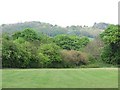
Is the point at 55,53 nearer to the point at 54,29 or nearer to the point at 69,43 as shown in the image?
the point at 69,43

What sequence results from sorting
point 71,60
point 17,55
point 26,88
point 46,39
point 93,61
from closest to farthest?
point 26,88, point 17,55, point 71,60, point 93,61, point 46,39

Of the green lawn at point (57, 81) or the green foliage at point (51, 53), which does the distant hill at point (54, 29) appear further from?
the green lawn at point (57, 81)

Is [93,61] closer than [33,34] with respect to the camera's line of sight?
Yes

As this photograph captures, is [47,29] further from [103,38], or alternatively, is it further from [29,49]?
[29,49]

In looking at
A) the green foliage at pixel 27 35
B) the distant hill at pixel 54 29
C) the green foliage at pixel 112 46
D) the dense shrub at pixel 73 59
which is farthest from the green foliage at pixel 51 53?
the distant hill at pixel 54 29

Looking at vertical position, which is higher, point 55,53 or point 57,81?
point 57,81

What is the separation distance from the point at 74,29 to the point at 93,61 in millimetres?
66467

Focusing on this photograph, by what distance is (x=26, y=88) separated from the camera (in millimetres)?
11086

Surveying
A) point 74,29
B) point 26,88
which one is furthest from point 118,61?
point 74,29

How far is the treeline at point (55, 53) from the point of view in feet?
118

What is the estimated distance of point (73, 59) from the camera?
42.5m

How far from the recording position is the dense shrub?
41969mm

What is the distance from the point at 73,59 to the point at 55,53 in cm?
264

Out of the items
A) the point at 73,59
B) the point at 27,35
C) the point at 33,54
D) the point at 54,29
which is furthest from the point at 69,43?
the point at 54,29
